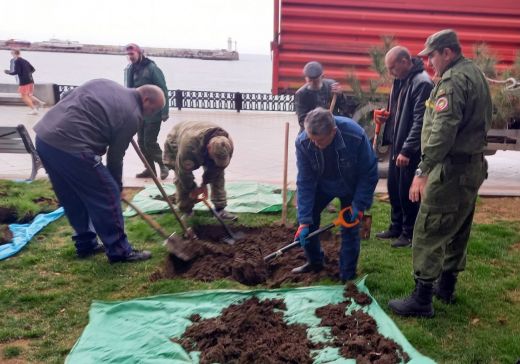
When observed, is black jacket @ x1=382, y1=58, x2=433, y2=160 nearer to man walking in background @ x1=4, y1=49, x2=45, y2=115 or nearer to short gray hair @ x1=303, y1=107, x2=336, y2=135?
Answer: short gray hair @ x1=303, y1=107, x2=336, y2=135

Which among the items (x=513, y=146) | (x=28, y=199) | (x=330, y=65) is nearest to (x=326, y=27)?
(x=330, y=65)

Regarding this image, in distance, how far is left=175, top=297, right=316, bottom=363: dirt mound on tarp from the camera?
9.69 ft

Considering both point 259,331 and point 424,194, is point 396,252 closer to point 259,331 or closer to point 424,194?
point 424,194

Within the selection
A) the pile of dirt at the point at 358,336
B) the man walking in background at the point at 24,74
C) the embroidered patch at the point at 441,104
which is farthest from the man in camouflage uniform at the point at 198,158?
the man walking in background at the point at 24,74

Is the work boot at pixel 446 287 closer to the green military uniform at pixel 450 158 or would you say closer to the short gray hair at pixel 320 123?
the green military uniform at pixel 450 158

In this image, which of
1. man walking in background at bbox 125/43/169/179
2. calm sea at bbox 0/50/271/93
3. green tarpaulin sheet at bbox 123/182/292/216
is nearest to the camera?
green tarpaulin sheet at bbox 123/182/292/216

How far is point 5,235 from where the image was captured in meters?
5.05

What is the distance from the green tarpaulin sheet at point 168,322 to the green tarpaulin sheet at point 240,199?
2.49 metres

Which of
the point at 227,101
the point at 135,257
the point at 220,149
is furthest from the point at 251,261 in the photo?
the point at 227,101

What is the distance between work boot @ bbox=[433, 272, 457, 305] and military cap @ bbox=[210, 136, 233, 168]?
2.43 meters

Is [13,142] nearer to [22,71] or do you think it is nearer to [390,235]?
[390,235]

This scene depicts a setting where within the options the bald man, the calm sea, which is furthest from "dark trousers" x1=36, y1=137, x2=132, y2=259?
the calm sea

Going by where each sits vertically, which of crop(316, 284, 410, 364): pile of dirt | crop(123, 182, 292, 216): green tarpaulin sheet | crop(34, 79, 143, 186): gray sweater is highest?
crop(34, 79, 143, 186): gray sweater

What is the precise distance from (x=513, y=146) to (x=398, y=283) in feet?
15.4
